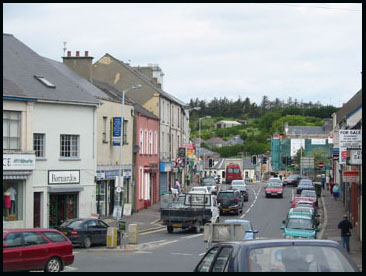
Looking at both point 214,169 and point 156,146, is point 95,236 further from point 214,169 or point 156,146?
point 214,169

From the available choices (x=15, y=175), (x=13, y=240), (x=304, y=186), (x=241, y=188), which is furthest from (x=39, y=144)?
(x=304, y=186)

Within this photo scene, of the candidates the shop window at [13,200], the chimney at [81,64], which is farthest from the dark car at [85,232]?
the chimney at [81,64]

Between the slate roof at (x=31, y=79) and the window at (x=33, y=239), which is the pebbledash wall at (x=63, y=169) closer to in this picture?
the slate roof at (x=31, y=79)

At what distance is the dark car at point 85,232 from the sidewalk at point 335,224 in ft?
34.3

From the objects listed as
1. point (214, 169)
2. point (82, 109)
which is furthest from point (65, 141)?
point (214, 169)

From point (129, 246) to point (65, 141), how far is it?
10.9 metres

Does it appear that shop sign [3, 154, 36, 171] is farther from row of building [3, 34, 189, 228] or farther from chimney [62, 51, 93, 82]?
chimney [62, 51, 93, 82]

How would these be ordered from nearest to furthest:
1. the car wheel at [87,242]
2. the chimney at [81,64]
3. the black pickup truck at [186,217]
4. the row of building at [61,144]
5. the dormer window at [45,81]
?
the car wheel at [87,242] → the row of building at [61,144] → the black pickup truck at [186,217] → the dormer window at [45,81] → the chimney at [81,64]

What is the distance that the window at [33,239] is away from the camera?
20.4 metres

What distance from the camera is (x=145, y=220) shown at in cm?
4381

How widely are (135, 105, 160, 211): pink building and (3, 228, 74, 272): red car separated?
90.9 ft

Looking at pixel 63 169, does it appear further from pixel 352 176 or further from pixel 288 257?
pixel 288 257

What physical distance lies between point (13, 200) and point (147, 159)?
19.2m

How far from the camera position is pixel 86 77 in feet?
160
